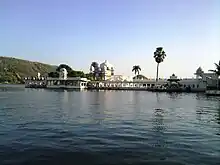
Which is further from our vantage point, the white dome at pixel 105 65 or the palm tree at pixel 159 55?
the white dome at pixel 105 65

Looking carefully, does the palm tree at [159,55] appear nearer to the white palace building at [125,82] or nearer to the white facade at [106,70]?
the white palace building at [125,82]

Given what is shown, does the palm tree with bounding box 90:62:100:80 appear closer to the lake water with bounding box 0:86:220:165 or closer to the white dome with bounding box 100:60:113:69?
the white dome with bounding box 100:60:113:69

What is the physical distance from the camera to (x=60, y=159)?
40.0 ft

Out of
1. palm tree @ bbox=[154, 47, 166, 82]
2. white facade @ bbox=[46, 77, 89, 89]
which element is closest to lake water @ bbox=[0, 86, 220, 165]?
palm tree @ bbox=[154, 47, 166, 82]

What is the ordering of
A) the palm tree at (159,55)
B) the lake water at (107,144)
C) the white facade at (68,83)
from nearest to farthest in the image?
the lake water at (107,144), the palm tree at (159,55), the white facade at (68,83)

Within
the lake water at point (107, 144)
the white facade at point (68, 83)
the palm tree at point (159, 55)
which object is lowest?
the lake water at point (107, 144)

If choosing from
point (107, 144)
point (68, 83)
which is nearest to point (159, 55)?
point (68, 83)

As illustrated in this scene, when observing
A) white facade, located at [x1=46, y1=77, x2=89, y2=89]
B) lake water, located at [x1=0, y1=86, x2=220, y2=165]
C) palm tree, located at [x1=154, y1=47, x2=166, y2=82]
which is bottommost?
lake water, located at [x1=0, y1=86, x2=220, y2=165]

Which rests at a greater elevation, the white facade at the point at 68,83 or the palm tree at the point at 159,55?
the palm tree at the point at 159,55

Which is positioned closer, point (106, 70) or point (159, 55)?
point (159, 55)

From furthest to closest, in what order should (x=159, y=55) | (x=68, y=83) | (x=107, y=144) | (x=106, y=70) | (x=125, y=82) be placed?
(x=106, y=70), (x=68, y=83), (x=125, y=82), (x=159, y=55), (x=107, y=144)

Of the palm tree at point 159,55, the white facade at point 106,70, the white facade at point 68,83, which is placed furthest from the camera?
the white facade at point 106,70

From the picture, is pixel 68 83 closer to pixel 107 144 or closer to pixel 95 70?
pixel 95 70

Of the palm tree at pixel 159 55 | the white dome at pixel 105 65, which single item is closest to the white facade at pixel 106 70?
the white dome at pixel 105 65
